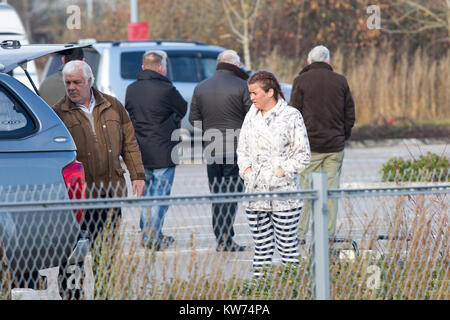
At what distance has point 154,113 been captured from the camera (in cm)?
927

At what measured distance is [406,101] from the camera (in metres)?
23.0

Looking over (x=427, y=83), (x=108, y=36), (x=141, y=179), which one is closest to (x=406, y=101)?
(x=427, y=83)

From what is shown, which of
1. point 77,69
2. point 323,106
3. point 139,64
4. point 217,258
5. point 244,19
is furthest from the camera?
point 244,19

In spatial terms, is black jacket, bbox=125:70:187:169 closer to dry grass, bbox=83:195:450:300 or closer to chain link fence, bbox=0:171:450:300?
chain link fence, bbox=0:171:450:300

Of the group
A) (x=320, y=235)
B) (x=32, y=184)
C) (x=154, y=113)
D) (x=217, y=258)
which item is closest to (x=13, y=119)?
(x=32, y=184)

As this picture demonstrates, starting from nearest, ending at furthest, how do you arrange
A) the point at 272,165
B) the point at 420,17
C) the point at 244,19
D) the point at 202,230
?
the point at 272,165
the point at 202,230
the point at 244,19
the point at 420,17

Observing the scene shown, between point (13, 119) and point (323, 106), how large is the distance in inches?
144

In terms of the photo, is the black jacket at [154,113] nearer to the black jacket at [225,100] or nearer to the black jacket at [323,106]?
the black jacket at [225,100]

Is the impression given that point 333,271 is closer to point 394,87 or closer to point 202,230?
point 202,230

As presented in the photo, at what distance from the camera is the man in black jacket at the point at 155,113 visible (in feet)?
30.2

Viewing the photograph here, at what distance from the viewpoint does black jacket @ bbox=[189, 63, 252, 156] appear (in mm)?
9078

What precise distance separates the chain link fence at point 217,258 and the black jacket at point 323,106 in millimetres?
2722
